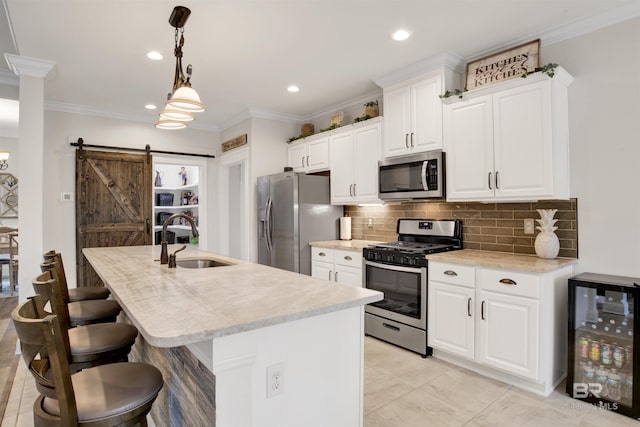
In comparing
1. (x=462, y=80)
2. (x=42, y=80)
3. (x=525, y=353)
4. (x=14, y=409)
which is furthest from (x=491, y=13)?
(x=14, y=409)

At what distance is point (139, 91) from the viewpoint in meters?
4.14

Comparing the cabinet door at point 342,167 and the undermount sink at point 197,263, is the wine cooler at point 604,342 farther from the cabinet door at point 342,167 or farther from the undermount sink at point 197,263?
the undermount sink at point 197,263

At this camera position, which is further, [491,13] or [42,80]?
[42,80]

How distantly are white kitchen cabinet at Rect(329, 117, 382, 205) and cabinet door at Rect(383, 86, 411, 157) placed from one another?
175mm

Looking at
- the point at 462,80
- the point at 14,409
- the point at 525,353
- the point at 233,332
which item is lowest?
the point at 14,409

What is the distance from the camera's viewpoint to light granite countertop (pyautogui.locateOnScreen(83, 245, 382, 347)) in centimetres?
116

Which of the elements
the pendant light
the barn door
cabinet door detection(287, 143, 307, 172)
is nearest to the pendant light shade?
the pendant light

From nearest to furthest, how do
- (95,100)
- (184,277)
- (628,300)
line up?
(184,277)
(628,300)
(95,100)

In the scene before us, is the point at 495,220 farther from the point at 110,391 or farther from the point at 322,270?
the point at 110,391

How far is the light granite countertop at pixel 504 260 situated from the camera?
2.44 m

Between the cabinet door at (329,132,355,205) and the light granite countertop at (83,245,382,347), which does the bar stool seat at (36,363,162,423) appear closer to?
the light granite countertop at (83,245,382,347)

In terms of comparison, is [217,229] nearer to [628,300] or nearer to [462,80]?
[462,80]

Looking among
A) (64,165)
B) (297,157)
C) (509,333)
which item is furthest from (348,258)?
(64,165)

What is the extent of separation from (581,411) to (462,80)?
2.73 meters
